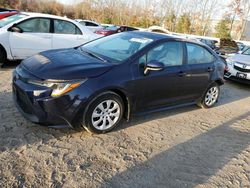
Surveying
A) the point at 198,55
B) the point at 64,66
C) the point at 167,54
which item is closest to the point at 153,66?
the point at 167,54

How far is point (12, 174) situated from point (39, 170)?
0.28 metres

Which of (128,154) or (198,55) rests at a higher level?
(198,55)

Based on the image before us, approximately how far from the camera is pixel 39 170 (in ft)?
9.91

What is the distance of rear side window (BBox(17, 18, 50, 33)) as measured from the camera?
6.84 meters

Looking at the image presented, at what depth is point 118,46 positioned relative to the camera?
4.62 m

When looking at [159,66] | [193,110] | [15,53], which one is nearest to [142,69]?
[159,66]

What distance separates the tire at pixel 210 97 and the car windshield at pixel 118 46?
6.41 feet

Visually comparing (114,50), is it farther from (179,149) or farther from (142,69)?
(179,149)

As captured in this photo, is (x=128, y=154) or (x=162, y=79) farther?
(x=162, y=79)

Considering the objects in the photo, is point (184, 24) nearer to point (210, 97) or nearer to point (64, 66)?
point (210, 97)

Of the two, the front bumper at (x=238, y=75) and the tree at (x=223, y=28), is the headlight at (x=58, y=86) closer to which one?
the front bumper at (x=238, y=75)

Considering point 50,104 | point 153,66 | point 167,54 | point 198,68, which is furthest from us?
point 198,68

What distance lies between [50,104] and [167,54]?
7.17ft

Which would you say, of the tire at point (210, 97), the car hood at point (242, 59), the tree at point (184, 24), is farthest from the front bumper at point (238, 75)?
A: the tree at point (184, 24)
